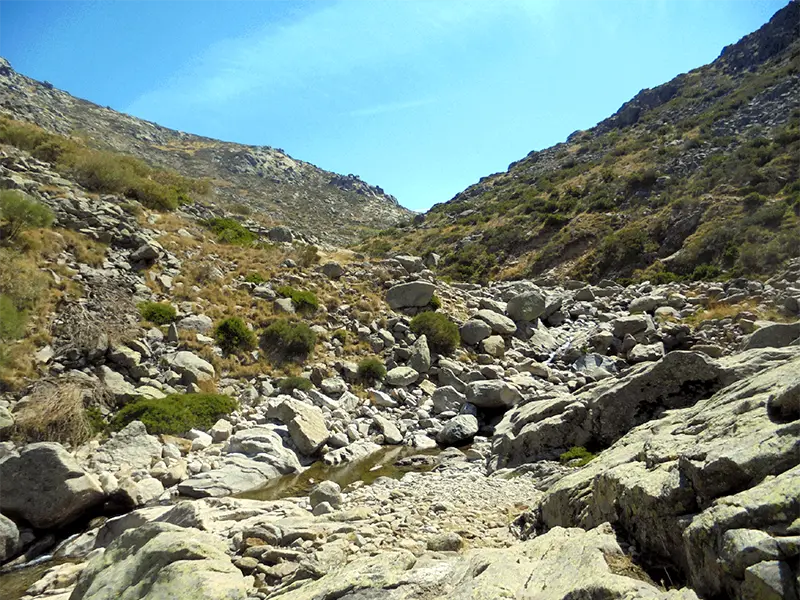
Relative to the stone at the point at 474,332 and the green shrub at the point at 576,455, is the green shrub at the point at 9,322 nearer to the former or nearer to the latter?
the green shrub at the point at 576,455

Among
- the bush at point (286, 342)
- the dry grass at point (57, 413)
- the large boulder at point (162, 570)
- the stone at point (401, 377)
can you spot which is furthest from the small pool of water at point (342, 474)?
the bush at point (286, 342)

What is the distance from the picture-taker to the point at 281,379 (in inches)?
730

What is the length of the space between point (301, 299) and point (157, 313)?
262 inches

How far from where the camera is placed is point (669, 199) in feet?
128

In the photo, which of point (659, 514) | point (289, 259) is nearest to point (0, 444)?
point (659, 514)

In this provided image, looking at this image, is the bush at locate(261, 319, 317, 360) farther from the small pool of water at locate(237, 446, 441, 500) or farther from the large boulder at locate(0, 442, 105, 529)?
the large boulder at locate(0, 442, 105, 529)

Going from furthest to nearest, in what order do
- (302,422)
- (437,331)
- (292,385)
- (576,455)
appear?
(437,331), (292,385), (302,422), (576,455)

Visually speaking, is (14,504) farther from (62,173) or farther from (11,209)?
(62,173)

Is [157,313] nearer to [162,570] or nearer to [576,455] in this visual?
[162,570]

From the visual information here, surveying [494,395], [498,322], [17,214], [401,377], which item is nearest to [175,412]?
[401,377]

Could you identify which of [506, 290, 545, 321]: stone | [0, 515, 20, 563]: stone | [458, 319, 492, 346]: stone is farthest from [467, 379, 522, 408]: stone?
[0, 515, 20, 563]: stone

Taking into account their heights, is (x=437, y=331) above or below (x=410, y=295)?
below

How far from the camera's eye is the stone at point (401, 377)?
65.9 feet

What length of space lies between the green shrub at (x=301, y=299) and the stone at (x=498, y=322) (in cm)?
902
